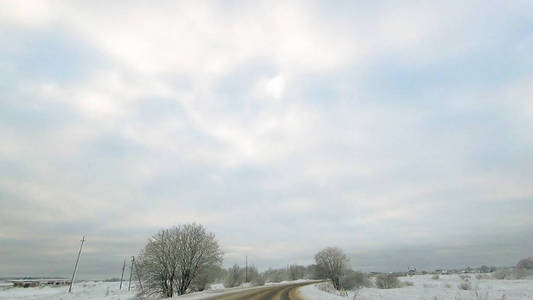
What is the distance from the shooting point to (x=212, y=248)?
53375 mm

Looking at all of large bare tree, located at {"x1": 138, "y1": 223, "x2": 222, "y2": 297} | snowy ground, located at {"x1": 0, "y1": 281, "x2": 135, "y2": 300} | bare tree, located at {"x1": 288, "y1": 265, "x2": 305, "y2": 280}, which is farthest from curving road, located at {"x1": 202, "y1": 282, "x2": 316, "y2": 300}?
bare tree, located at {"x1": 288, "y1": 265, "x2": 305, "y2": 280}

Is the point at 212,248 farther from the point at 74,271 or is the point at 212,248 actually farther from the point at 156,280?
the point at 74,271

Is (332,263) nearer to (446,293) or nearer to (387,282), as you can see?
(387,282)

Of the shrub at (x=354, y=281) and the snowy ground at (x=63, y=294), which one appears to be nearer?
the snowy ground at (x=63, y=294)

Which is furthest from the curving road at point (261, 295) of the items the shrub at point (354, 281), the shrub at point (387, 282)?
the shrub at point (387, 282)

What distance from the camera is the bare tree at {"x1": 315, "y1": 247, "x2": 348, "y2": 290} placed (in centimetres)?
7912

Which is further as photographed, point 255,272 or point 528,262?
point 528,262

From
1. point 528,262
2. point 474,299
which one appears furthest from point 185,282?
point 528,262

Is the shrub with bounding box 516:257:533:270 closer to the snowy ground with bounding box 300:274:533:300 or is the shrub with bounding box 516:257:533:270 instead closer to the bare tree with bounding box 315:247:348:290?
the snowy ground with bounding box 300:274:533:300

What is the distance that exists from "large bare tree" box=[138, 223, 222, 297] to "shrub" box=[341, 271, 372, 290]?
36973 millimetres

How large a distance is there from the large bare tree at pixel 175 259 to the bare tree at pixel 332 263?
40163mm

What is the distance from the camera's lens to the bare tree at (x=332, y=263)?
260ft

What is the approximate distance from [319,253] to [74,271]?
2507 inches

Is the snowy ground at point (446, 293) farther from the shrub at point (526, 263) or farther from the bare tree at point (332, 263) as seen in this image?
the shrub at point (526, 263)
